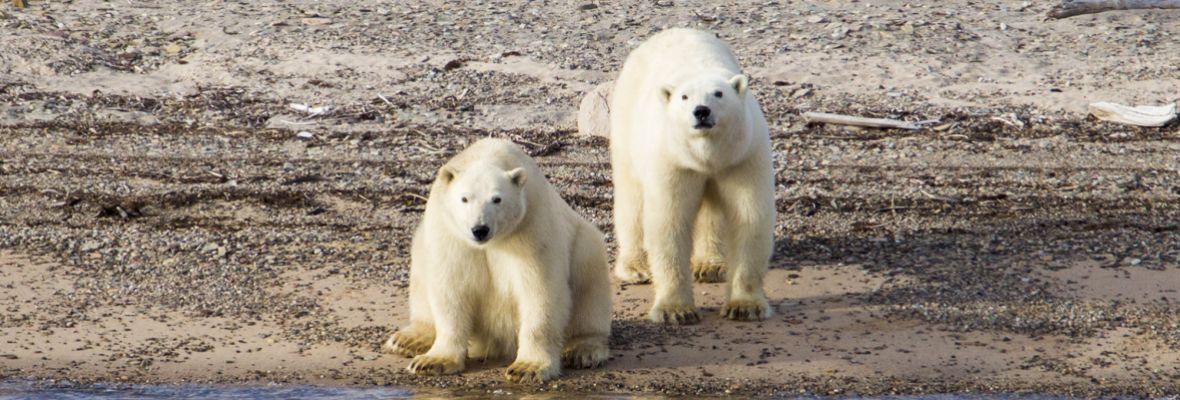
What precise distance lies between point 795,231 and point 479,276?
325cm

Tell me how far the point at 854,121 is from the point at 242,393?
6220 mm

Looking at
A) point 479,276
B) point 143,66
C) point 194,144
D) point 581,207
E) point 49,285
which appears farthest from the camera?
point 143,66

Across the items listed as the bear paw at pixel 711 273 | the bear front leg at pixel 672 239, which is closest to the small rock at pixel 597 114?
the bear paw at pixel 711 273

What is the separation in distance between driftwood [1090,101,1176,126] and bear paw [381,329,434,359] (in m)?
6.83

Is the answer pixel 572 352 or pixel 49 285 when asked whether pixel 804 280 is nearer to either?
pixel 572 352

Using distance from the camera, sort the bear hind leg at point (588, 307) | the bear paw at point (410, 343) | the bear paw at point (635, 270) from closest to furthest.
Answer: the bear hind leg at point (588, 307), the bear paw at point (410, 343), the bear paw at point (635, 270)

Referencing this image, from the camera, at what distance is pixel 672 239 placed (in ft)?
23.5

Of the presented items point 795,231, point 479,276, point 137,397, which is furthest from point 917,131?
point 137,397

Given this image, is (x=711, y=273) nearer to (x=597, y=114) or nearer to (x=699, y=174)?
(x=699, y=174)

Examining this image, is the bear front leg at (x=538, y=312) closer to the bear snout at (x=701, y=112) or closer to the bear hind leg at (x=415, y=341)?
the bear hind leg at (x=415, y=341)

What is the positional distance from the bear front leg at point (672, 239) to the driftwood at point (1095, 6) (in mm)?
7936

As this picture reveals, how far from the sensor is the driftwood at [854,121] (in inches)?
448

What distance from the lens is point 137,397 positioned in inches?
248

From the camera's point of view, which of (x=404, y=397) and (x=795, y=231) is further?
(x=795, y=231)
